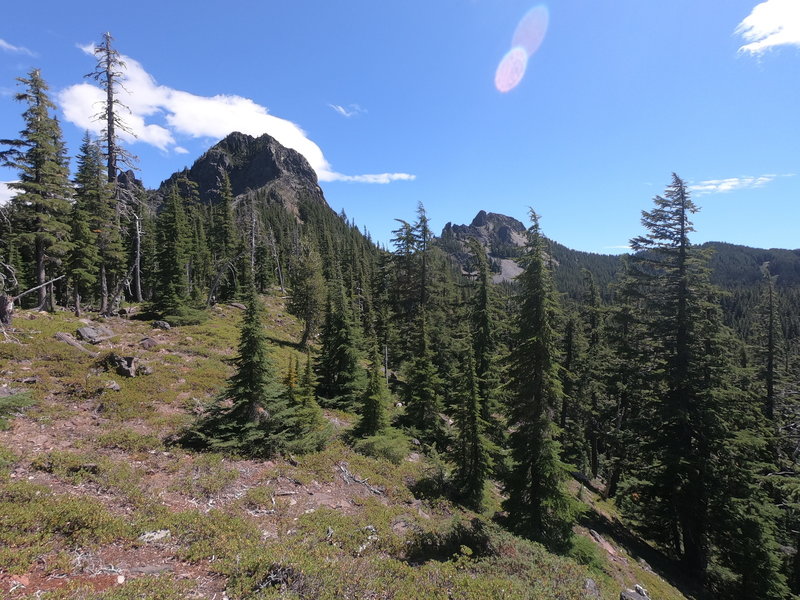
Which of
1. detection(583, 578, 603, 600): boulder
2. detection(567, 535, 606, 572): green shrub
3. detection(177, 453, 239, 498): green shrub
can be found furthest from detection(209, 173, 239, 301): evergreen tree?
detection(583, 578, 603, 600): boulder

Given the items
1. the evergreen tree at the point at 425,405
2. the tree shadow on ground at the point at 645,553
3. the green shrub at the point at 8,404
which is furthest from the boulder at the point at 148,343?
the tree shadow on ground at the point at 645,553

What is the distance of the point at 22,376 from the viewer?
609 inches

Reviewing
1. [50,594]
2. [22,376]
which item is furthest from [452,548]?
[22,376]

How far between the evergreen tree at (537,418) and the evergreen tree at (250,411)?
9525 mm

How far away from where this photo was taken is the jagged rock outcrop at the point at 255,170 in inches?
7067

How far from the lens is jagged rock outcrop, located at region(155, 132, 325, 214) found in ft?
589

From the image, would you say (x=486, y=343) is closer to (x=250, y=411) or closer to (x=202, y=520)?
(x=250, y=411)

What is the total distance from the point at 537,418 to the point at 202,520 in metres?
11.5

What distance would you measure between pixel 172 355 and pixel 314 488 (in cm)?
1589

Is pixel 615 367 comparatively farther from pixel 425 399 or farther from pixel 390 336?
pixel 390 336

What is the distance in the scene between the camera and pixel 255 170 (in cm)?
18612

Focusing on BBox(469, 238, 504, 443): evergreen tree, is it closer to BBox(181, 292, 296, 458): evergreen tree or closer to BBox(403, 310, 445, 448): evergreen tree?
BBox(403, 310, 445, 448): evergreen tree

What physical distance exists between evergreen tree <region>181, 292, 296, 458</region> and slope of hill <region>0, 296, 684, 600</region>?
74 cm

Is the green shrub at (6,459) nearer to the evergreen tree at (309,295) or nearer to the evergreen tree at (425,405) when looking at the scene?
the evergreen tree at (425,405)
